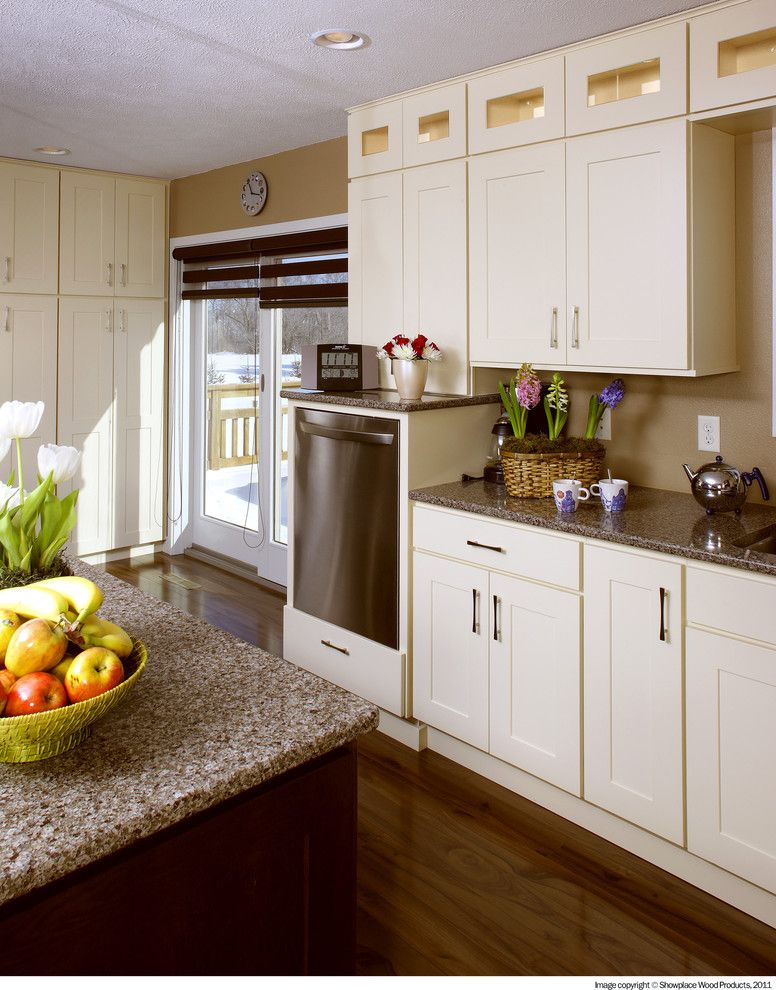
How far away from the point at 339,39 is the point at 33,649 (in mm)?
2356

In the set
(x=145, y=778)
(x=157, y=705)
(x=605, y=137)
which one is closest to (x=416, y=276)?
(x=605, y=137)

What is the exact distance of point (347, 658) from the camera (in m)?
3.33

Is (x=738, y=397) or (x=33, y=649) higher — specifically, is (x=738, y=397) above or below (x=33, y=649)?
above

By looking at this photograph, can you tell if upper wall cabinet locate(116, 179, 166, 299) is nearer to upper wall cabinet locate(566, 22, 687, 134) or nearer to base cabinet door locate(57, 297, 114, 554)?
base cabinet door locate(57, 297, 114, 554)

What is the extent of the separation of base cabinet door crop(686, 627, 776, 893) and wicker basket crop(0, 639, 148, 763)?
153 cm

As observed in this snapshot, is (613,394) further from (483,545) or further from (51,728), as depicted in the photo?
(51,728)

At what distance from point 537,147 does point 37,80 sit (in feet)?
6.45

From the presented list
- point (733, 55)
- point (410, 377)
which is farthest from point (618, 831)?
point (733, 55)

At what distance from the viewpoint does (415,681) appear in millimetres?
3061

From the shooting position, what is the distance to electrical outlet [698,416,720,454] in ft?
9.28

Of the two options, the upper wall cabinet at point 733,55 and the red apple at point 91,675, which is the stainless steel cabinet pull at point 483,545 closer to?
the upper wall cabinet at point 733,55

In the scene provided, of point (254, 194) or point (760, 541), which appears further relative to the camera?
point (254, 194)

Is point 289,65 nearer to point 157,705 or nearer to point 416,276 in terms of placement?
point 416,276

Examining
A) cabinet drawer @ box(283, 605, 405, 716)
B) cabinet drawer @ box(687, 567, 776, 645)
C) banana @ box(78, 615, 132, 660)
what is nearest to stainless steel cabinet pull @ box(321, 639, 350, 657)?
cabinet drawer @ box(283, 605, 405, 716)
